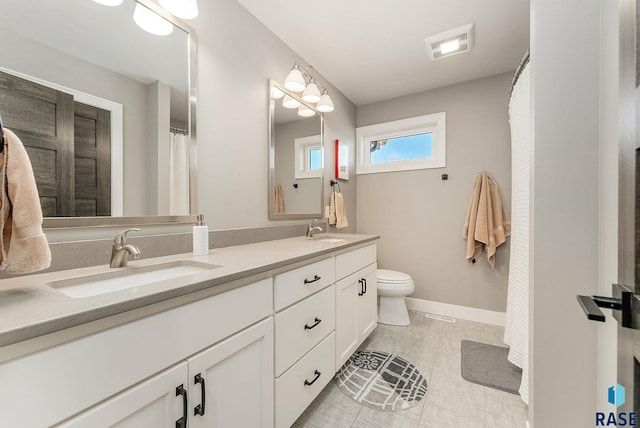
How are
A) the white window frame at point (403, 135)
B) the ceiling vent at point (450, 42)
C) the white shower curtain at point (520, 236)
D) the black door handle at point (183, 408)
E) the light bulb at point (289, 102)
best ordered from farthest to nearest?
the white window frame at point (403, 135)
the light bulb at point (289, 102)
the ceiling vent at point (450, 42)
the white shower curtain at point (520, 236)
the black door handle at point (183, 408)

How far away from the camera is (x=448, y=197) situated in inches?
101

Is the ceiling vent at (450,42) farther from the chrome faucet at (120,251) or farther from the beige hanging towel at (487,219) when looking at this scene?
the chrome faucet at (120,251)

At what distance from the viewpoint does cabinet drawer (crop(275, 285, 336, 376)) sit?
1.07 meters

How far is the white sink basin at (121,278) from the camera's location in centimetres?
78

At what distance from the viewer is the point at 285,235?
191cm

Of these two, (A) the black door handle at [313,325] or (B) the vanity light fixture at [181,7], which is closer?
(B) the vanity light fixture at [181,7]

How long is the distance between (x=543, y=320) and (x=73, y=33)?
2.05m

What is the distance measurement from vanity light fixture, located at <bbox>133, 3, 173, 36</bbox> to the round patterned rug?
6.97ft

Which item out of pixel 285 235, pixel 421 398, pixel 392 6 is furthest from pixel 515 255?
pixel 392 6

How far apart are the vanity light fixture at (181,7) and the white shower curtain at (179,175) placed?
53cm

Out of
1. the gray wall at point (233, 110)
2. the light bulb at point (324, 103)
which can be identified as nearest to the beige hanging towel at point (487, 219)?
the light bulb at point (324, 103)

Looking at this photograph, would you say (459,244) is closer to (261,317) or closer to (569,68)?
(569,68)

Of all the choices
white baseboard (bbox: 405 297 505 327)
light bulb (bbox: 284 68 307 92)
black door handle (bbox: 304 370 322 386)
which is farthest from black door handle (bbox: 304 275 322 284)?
white baseboard (bbox: 405 297 505 327)

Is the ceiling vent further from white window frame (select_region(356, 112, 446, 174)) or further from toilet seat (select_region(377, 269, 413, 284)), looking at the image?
toilet seat (select_region(377, 269, 413, 284))
